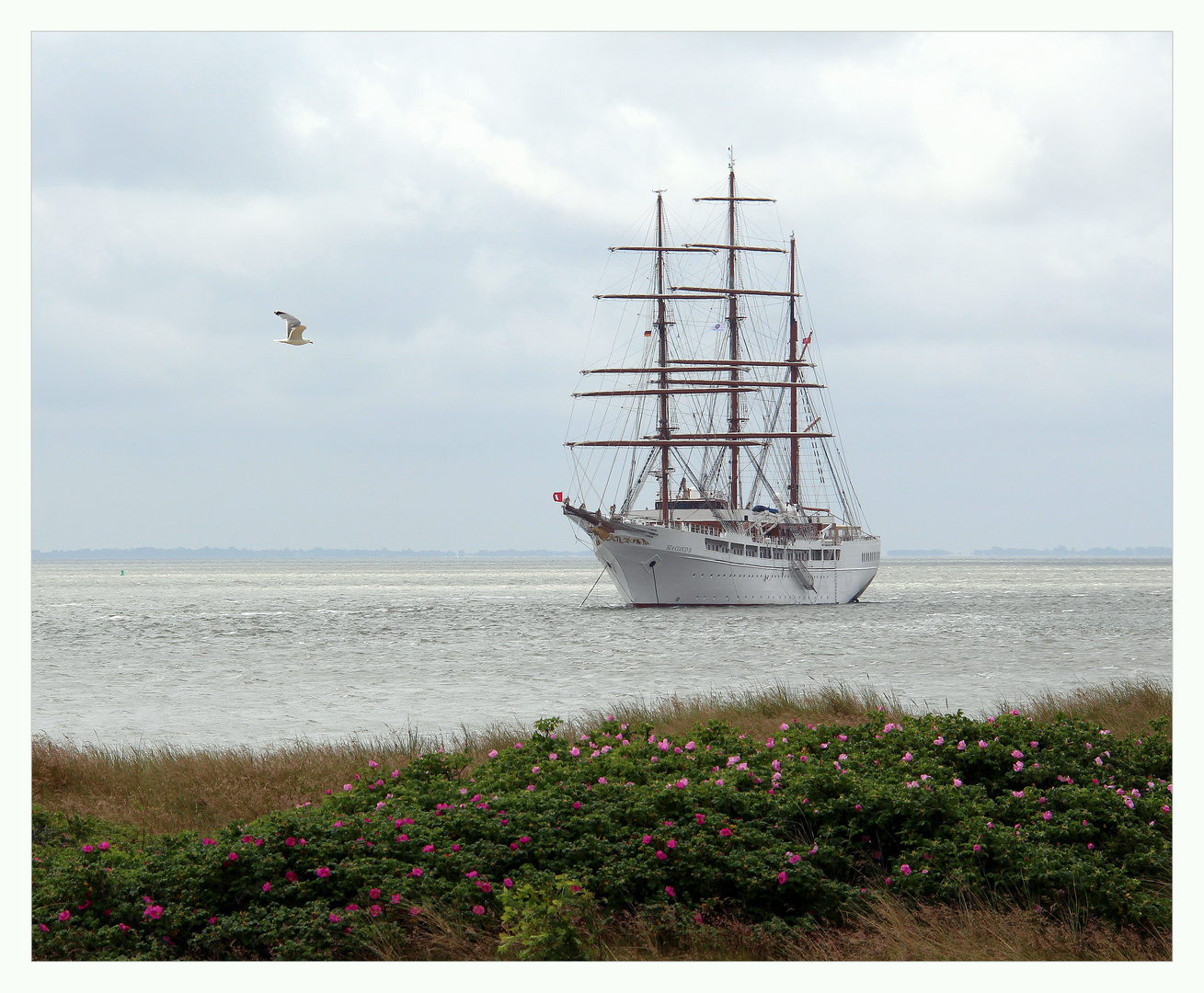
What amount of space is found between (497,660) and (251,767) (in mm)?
31288

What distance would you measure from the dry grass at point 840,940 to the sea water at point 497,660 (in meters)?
15.8

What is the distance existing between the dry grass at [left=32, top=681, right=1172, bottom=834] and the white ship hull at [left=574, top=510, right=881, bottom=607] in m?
54.0

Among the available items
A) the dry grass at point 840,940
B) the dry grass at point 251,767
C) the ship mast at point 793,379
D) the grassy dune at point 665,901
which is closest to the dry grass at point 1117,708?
the dry grass at point 251,767

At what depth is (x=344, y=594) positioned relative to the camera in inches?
4857

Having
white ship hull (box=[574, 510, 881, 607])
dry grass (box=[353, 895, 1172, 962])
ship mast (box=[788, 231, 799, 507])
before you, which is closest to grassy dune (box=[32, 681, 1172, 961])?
dry grass (box=[353, 895, 1172, 962])

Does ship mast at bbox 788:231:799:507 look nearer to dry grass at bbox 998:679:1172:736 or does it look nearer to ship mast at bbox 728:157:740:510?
ship mast at bbox 728:157:740:510

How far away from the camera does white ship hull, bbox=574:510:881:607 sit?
73312 millimetres

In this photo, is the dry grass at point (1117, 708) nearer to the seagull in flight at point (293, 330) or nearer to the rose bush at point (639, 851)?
the rose bush at point (639, 851)

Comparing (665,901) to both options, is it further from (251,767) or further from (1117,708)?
(1117,708)

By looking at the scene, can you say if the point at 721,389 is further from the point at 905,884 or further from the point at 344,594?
the point at 905,884

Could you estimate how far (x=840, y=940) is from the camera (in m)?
6.76

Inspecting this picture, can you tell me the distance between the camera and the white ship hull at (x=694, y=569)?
241 feet

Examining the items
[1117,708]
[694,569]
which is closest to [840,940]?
[1117,708]

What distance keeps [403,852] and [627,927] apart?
1.58 metres
